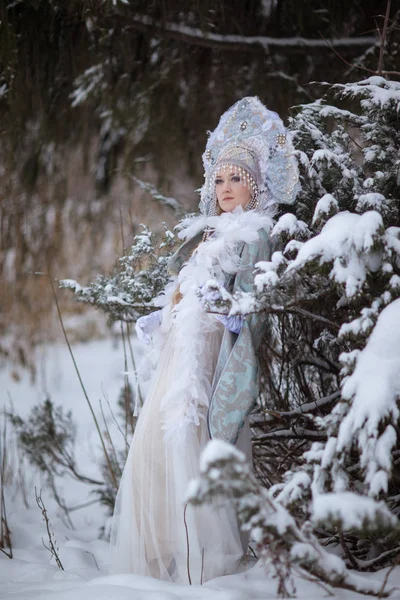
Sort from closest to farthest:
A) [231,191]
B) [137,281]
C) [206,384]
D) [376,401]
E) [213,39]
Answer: [376,401]
[206,384]
[231,191]
[137,281]
[213,39]

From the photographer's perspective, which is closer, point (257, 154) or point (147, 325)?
point (257, 154)

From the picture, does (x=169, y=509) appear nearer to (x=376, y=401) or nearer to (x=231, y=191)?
Answer: (x=376, y=401)

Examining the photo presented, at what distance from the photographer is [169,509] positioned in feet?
6.92

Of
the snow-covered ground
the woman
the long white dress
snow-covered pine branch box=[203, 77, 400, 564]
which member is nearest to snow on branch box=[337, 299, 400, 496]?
snow-covered pine branch box=[203, 77, 400, 564]

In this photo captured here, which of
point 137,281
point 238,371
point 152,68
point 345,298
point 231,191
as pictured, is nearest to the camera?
→ point 345,298

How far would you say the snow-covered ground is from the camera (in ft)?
6.11

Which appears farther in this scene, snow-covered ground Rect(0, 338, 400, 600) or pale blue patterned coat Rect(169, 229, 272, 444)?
pale blue patterned coat Rect(169, 229, 272, 444)

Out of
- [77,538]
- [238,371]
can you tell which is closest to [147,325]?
[238,371]

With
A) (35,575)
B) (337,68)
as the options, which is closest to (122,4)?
(337,68)

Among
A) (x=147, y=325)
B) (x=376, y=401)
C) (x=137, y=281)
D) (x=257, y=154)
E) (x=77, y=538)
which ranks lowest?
(x=77, y=538)

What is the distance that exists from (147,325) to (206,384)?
0.36 meters

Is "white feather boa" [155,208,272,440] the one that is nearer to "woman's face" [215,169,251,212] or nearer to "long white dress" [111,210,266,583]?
"long white dress" [111,210,266,583]

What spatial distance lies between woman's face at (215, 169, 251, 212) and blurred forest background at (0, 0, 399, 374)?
0.68m

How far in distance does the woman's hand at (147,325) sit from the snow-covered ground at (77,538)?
1.84ft
